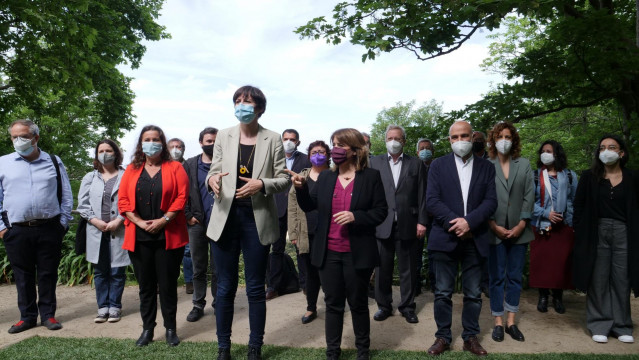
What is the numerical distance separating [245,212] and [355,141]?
3.77 ft

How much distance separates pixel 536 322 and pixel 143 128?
4.90 m

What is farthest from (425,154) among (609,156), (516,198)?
(609,156)

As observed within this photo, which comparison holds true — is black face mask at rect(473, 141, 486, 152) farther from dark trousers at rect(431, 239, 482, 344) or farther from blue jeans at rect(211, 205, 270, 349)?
blue jeans at rect(211, 205, 270, 349)

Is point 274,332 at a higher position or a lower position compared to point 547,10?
lower

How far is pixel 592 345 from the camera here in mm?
4609

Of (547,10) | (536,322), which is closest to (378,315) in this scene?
(536,322)

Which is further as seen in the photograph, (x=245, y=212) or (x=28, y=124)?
(x=28, y=124)

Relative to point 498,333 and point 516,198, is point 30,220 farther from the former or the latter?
point 516,198

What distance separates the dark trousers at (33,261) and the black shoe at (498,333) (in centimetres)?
492

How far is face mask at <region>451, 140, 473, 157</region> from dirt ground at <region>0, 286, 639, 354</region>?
188 cm

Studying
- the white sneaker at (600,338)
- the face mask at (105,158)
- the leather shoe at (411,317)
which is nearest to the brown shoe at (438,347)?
the leather shoe at (411,317)

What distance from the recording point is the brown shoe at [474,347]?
4.22 meters

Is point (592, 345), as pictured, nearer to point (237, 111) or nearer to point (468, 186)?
point (468, 186)

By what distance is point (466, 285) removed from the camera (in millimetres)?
4402
